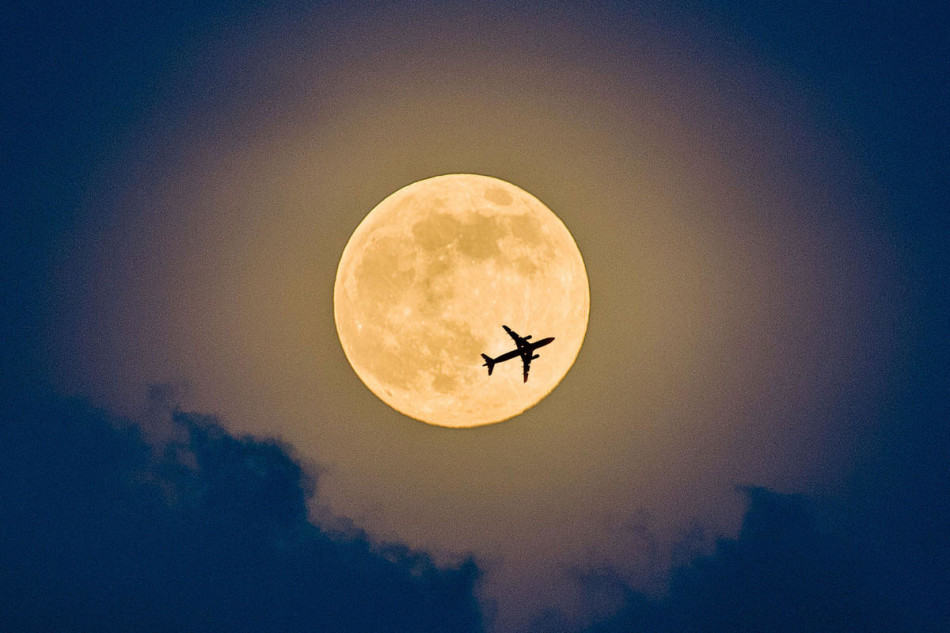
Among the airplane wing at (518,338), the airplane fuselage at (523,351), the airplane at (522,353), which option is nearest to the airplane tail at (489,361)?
the airplane at (522,353)

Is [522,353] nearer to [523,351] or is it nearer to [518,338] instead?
[523,351]

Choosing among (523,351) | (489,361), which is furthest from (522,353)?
(489,361)

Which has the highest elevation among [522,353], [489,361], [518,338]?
[518,338]

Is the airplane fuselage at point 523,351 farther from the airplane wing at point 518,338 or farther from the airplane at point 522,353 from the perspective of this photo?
the airplane wing at point 518,338

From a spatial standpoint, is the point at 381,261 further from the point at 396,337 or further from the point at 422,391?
the point at 422,391

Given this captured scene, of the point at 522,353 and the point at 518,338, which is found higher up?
the point at 518,338

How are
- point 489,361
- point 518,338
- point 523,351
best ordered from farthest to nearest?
point 523,351
point 518,338
point 489,361

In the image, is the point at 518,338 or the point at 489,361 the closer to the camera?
the point at 489,361

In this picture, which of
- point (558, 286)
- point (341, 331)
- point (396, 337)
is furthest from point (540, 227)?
point (341, 331)

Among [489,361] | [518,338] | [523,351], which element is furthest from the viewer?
[523,351]
